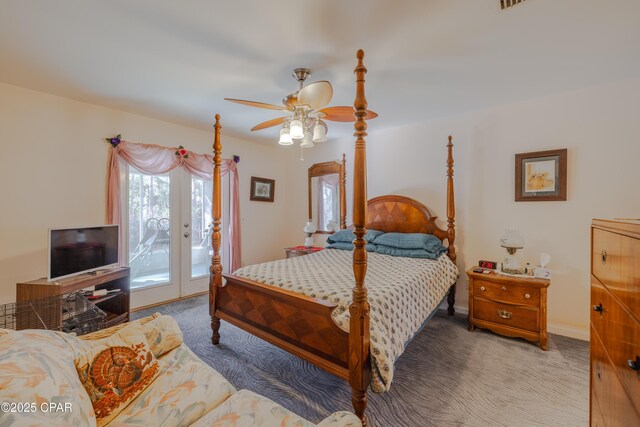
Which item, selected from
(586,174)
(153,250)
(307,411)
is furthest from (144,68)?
(586,174)

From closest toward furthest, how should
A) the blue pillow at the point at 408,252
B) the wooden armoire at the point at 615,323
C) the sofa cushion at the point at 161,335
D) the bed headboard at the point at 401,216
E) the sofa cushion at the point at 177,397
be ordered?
the wooden armoire at the point at 615,323, the sofa cushion at the point at 177,397, the sofa cushion at the point at 161,335, the blue pillow at the point at 408,252, the bed headboard at the point at 401,216

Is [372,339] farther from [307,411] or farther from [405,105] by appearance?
[405,105]

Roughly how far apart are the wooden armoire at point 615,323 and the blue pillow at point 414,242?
1.86 m

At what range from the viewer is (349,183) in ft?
14.8

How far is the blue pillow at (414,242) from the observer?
10.4ft

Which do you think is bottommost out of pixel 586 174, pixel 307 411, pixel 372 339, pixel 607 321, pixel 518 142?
pixel 307 411

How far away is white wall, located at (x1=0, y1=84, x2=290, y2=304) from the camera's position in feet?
8.73

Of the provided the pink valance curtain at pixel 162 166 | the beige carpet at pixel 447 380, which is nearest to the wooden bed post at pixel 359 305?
the beige carpet at pixel 447 380

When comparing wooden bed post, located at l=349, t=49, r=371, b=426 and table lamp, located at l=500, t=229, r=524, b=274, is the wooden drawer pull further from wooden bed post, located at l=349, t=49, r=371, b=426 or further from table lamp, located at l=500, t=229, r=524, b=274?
wooden bed post, located at l=349, t=49, r=371, b=426

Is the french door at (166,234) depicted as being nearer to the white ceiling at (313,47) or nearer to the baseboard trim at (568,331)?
the white ceiling at (313,47)

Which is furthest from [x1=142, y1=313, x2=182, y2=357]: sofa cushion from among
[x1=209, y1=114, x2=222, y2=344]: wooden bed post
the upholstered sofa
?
[x1=209, y1=114, x2=222, y2=344]: wooden bed post

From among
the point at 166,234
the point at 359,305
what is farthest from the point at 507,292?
the point at 166,234

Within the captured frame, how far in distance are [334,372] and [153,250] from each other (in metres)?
3.18

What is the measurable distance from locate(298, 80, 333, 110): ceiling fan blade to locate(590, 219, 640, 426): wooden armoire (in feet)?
5.47
